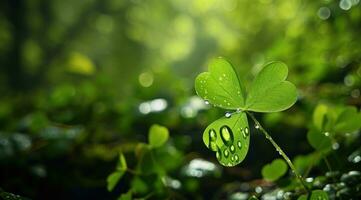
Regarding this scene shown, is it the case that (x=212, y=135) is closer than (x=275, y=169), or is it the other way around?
(x=212, y=135)

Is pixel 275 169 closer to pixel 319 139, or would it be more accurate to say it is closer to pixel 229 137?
pixel 319 139

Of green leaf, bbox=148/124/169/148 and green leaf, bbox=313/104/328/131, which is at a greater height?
green leaf, bbox=148/124/169/148

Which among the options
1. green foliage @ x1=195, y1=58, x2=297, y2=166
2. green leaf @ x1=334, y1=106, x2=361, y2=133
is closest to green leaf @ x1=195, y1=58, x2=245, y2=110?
green foliage @ x1=195, y1=58, x2=297, y2=166

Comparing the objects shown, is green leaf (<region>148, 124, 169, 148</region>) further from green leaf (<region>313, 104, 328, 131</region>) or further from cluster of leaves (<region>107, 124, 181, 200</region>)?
green leaf (<region>313, 104, 328, 131</region>)

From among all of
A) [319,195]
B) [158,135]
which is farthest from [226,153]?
[158,135]

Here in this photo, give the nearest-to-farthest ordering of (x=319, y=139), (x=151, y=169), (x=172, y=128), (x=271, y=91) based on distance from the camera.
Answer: (x=271, y=91)
(x=319, y=139)
(x=151, y=169)
(x=172, y=128)

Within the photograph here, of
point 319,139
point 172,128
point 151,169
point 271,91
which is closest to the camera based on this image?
point 271,91
